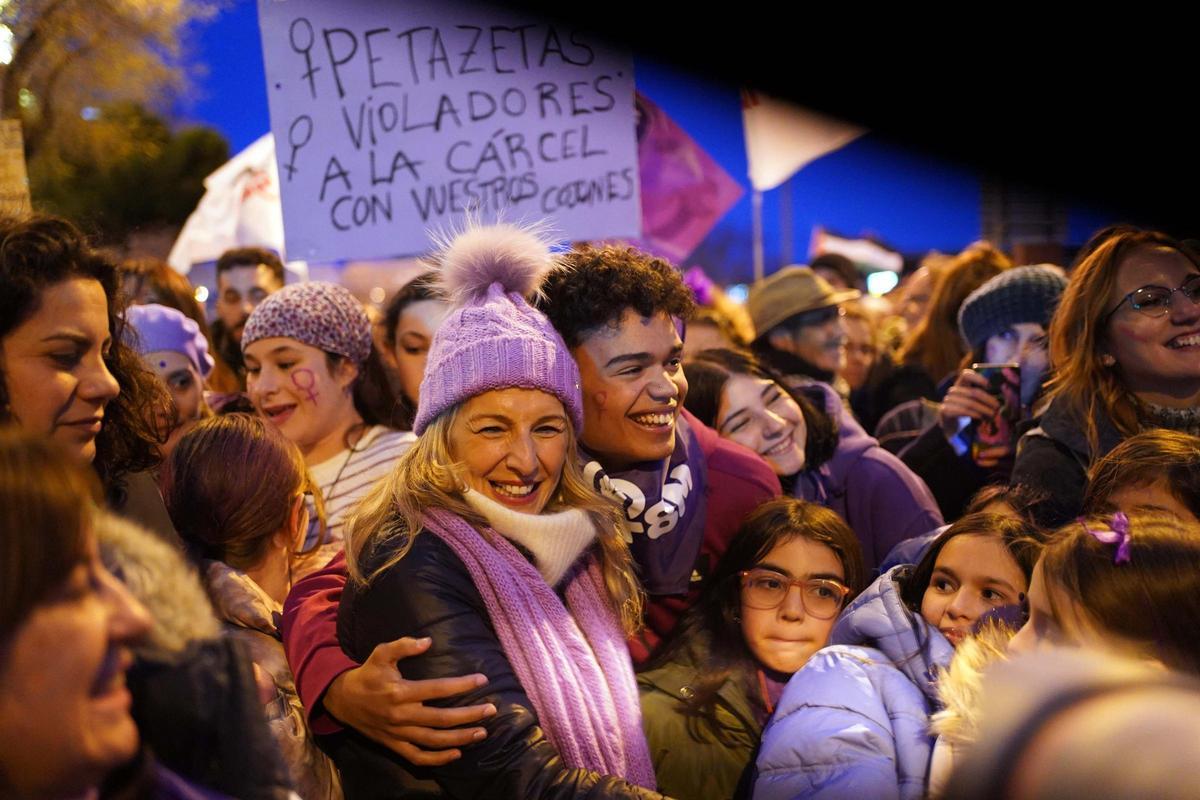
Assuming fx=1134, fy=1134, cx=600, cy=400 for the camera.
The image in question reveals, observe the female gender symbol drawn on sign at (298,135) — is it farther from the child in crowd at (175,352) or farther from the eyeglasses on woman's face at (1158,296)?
the eyeglasses on woman's face at (1158,296)

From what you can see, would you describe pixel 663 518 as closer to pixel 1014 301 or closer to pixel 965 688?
pixel 965 688

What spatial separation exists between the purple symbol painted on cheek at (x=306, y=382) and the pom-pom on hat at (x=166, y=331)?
0.66m

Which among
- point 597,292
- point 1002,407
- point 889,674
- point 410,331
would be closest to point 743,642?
point 889,674

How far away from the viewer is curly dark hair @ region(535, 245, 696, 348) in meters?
2.93

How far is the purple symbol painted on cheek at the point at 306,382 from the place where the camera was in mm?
3963

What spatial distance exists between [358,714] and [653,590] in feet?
3.37

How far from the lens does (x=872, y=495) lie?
147 inches

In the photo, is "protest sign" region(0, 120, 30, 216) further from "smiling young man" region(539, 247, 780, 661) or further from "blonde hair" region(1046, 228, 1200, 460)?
"blonde hair" region(1046, 228, 1200, 460)

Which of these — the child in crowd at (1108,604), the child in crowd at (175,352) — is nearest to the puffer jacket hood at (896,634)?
the child in crowd at (1108,604)

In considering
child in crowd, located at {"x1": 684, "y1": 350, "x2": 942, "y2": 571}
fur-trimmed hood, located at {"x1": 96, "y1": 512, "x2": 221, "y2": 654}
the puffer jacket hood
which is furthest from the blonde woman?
child in crowd, located at {"x1": 684, "y1": 350, "x2": 942, "y2": 571}

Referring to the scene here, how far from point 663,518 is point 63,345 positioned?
1477mm

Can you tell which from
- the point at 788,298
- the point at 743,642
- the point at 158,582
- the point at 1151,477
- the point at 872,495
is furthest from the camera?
the point at 788,298

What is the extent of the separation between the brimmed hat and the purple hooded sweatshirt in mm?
1450

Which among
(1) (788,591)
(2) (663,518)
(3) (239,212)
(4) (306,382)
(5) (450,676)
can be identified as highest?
(3) (239,212)
